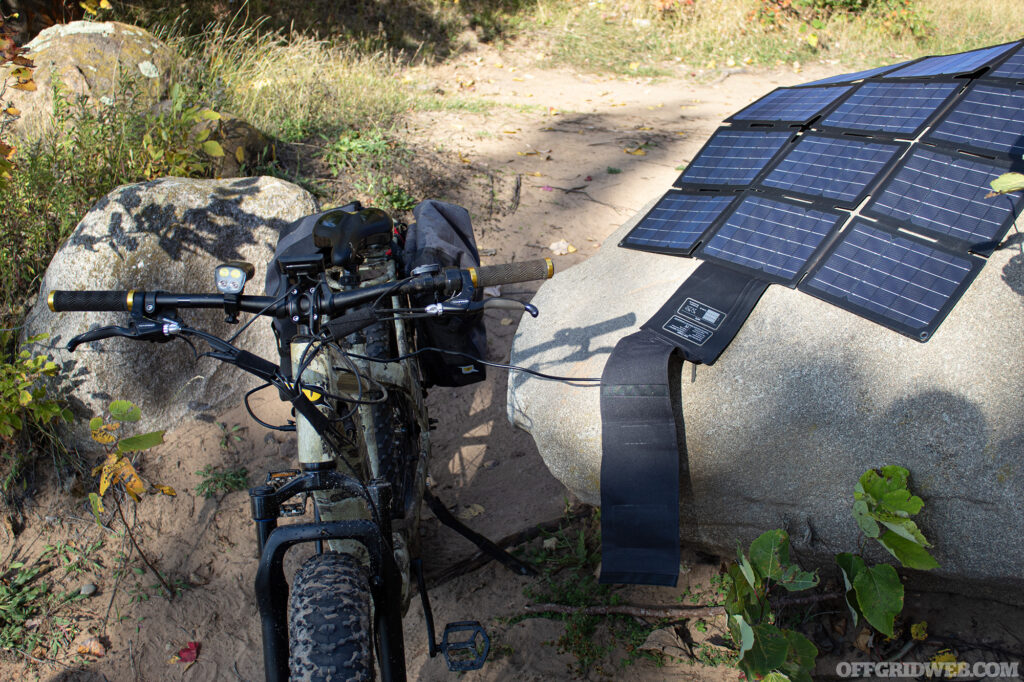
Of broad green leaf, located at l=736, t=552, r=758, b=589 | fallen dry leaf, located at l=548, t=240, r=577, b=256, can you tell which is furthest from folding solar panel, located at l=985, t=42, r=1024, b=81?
fallen dry leaf, located at l=548, t=240, r=577, b=256

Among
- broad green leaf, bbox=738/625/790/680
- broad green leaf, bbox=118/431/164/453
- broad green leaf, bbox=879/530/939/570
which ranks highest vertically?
broad green leaf, bbox=879/530/939/570

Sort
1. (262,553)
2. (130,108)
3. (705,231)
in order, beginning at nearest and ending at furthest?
(262,553) < (705,231) < (130,108)

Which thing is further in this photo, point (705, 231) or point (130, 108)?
point (130, 108)

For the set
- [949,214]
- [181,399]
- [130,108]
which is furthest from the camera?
[130,108]

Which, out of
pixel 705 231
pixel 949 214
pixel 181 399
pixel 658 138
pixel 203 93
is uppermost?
pixel 949 214

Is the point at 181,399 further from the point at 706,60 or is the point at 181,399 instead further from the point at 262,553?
the point at 706,60

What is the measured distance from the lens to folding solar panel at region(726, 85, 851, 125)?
3.53 meters

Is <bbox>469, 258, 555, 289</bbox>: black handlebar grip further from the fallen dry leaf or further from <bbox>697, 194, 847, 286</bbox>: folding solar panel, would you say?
the fallen dry leaf

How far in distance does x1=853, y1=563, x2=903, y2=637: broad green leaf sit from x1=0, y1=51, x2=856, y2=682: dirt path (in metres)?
0.70

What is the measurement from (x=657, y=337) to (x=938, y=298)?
100 cm

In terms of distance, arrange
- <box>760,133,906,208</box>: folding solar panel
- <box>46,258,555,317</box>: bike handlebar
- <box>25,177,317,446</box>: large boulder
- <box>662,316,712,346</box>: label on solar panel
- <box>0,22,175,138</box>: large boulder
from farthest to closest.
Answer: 1. <box>0,22,175,138</box>: large boulder
2. <box>25,177,317,446</box>: large boulder
3. <box>760,133,906,208</box>: folding solar panel
4. <box>662,316,712,346</box>: label on solar panel
5. <box>46,258,555,317</box>: bike handlebar

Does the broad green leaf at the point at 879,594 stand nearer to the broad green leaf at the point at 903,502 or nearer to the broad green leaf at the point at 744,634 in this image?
the broad green leaf at the point at 903,502

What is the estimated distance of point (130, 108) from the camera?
5.25 meters

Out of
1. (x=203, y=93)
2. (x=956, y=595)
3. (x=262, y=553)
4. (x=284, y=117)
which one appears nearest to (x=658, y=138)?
(x=284, y=117)
